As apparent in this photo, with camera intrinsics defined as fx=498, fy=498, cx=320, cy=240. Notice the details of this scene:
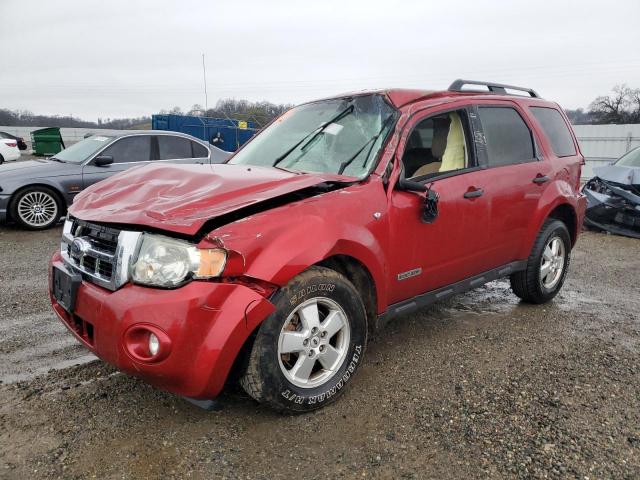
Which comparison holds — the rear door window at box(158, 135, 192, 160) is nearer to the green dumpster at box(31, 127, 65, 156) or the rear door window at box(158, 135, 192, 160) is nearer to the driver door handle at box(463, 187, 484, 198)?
the driver door handle at box(463, 187, 484, 198)

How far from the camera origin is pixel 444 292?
3547 millimetres

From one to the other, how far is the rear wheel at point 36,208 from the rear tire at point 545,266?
6933 millimetres

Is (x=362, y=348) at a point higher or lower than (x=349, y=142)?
lower

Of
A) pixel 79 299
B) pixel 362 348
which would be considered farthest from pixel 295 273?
pixel 79 299

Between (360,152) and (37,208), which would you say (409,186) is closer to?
(360,152)

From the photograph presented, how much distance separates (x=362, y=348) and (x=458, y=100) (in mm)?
2003

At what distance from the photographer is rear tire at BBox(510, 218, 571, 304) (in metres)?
A: 4.28

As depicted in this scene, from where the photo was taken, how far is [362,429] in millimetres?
2611

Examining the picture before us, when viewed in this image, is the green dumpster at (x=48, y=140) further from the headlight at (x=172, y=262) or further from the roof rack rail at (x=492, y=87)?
the headlight at (x=172, y=262)

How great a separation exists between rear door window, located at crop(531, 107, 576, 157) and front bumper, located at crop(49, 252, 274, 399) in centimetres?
333

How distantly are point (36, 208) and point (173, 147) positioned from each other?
244 cm

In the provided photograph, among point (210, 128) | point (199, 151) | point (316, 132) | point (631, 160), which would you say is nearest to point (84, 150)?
point (199, 151)

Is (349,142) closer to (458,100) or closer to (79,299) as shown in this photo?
(458,100)

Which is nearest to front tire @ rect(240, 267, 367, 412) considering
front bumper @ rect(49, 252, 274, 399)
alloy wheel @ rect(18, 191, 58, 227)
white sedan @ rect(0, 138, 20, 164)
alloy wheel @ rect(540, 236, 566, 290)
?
front bumper @ rect(49, 252, 274, 399)
